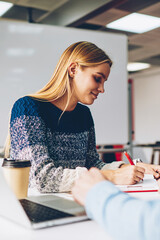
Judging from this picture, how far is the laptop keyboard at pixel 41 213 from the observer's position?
623mm

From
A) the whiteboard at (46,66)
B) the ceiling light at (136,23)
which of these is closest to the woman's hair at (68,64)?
the whiteboard at (46,66)

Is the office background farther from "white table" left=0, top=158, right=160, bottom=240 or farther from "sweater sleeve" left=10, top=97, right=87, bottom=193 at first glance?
"white table" left=0, top=158, right=160, bottom=240

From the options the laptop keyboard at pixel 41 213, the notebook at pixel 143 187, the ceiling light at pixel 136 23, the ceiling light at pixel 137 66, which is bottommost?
the notebook at pixel 143 187

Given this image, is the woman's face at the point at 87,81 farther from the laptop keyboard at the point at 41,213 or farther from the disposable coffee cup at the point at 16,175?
the laptop keyboard at the point at 41,213

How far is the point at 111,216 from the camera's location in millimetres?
500

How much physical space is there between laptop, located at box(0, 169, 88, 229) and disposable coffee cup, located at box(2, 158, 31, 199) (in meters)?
0.11

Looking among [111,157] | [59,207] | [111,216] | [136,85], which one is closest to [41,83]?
[111,157]

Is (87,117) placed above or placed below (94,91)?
below

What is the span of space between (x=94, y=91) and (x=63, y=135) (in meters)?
0.28

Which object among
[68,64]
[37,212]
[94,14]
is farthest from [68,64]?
[94,14]

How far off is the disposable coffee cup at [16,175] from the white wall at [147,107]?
6743 mm

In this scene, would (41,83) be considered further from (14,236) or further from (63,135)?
(14,236)

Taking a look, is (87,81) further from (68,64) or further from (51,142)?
(51,142)

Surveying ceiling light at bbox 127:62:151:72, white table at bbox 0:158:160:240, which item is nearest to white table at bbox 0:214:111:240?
white table at bbox 0:158:160:240
